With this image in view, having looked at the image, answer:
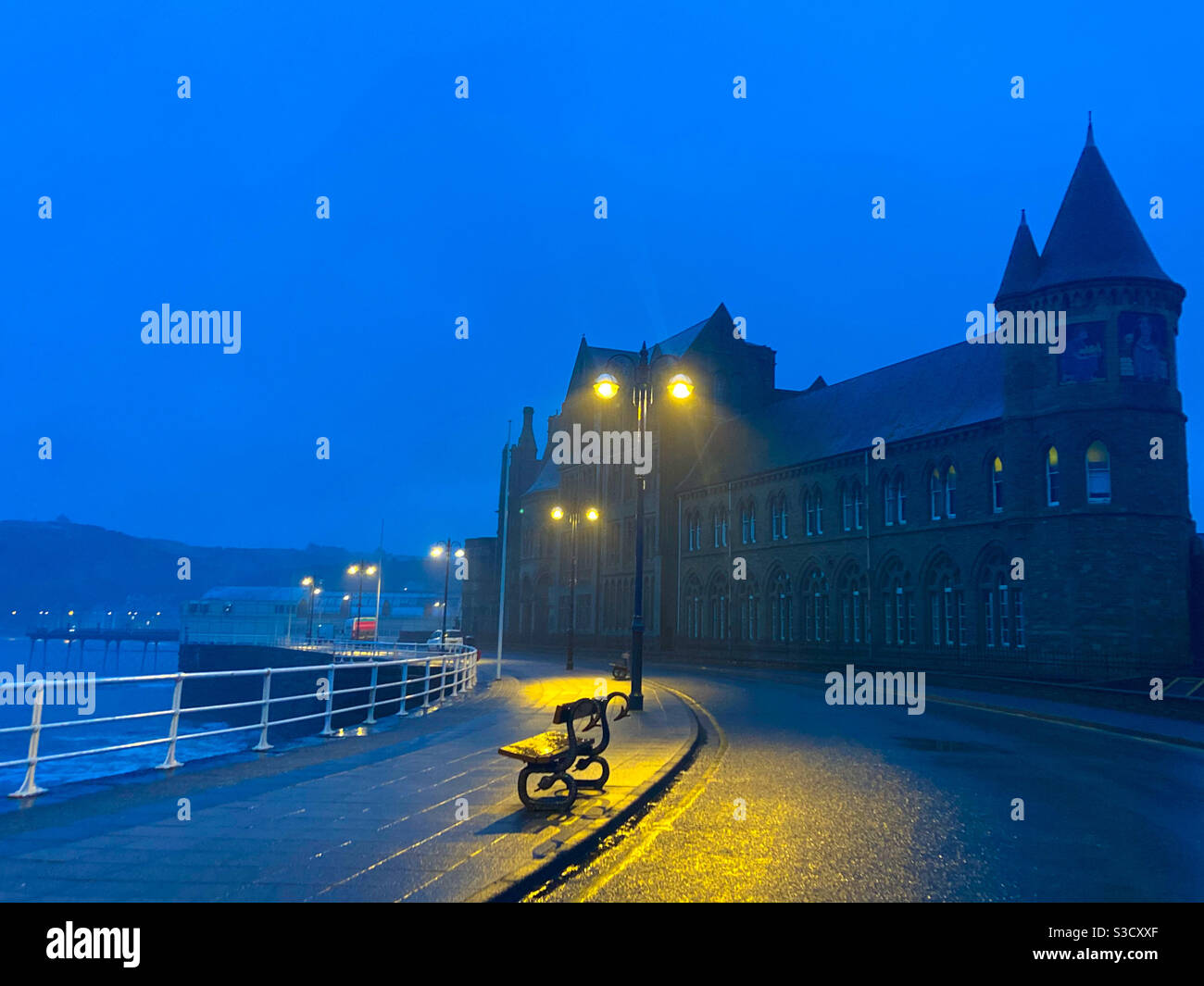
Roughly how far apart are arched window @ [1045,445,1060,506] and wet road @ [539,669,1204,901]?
22.4m

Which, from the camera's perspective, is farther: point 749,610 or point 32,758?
point 749,610

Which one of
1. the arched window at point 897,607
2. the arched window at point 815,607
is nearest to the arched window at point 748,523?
the arched window at point 815,607

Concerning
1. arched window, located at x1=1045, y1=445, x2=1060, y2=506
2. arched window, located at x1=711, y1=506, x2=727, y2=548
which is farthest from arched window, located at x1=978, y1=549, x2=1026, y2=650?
arched window, located at x1=711, y1=506, x2=727, y2=548

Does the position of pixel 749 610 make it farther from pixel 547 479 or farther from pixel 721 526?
pixel 547 479

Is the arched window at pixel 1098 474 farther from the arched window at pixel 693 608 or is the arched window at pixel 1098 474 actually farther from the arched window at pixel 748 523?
the arched window at pixel 693 608

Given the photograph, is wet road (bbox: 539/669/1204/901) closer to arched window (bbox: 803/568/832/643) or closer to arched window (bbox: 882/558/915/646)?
arched window (bbox: 882/558/915/646)

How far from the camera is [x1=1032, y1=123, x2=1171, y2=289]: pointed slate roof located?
36.8 metres

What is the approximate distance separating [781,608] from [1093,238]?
26.6 metres

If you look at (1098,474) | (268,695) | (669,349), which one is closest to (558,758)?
(268,695)

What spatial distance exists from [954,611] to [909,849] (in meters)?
37.4

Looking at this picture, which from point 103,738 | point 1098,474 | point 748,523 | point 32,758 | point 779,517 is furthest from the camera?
point 748,523

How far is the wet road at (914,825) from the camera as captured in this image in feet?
23.0

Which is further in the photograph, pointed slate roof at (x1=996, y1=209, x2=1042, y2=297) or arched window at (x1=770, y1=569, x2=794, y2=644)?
arched window at (x1=770, y1=569, x2=794, y2=644)

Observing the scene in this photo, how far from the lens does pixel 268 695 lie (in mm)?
13664
